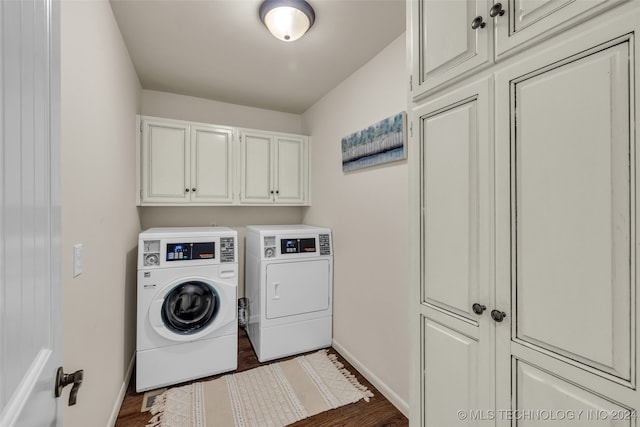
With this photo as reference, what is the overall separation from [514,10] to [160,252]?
7.74ft

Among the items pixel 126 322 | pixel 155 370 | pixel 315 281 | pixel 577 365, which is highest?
pixel 577 365

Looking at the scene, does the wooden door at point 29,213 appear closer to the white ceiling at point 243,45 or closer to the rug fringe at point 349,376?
Answer: the white ceiling at point 243,45

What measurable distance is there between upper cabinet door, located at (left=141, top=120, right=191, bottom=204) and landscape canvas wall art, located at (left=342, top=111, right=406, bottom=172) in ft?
4.86

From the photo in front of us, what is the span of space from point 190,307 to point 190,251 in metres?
0.45

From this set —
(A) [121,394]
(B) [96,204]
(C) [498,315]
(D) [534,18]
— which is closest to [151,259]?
(B) [96,204]

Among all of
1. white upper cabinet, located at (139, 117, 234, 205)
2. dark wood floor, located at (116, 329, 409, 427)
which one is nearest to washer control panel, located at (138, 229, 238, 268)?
white upper cabinet, located at (139, 117, 234, 205)

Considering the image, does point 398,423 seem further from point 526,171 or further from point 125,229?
point 125,229

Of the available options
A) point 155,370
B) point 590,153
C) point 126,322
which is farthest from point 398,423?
point 126,322

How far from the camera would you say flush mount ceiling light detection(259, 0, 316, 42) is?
1611mm

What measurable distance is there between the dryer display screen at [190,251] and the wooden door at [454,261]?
170 cm

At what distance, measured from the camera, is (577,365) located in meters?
0.70

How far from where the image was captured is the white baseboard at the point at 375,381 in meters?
1.92

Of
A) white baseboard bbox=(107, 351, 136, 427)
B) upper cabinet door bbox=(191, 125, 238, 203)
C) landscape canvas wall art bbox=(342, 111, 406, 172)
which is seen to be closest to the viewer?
white baseboard bbox=(107, 351, 136, 427)

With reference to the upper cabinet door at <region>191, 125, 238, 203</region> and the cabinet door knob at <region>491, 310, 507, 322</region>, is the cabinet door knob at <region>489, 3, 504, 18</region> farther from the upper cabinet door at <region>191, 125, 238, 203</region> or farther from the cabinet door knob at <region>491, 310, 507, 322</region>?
the upper cabinet door at <region>191, 125, 238, 203</region>
